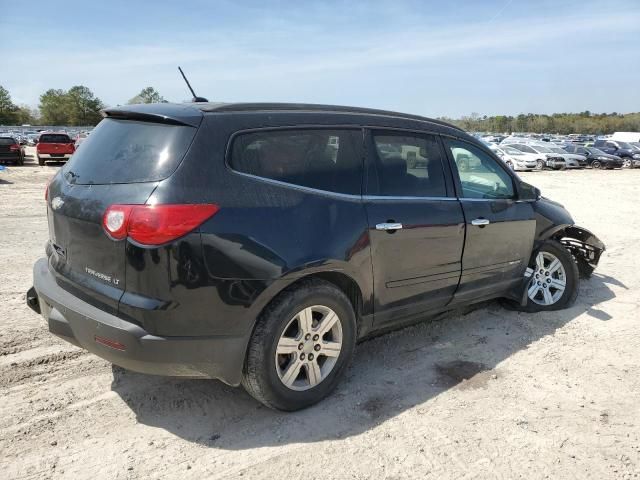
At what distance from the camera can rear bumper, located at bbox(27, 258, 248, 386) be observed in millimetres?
2631

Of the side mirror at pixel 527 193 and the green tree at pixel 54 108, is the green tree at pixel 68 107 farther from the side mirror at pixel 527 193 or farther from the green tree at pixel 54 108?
the side mirror at pixel 527 193

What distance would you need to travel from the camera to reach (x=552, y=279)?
5.12 m

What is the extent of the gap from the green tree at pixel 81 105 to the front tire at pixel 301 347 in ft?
404

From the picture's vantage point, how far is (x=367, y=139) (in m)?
3.47

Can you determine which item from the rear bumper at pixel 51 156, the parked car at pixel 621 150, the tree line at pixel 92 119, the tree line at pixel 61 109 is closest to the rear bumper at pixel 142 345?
the rear bumper at pixel 51 156

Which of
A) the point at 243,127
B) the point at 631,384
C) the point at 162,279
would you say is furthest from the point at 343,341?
the point at 631,384

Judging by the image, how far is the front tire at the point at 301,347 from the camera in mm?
2889

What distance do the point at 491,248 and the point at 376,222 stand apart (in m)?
1.42

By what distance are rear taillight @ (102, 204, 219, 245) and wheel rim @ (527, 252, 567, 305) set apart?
3.58 metres

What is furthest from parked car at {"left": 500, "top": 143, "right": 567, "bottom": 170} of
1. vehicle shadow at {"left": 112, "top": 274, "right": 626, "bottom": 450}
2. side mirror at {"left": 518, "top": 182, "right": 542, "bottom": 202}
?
vehicle shadow at {"left": 112, "top": 274, "right": 626, "bottom": 450}

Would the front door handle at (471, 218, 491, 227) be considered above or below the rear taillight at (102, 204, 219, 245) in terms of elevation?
below

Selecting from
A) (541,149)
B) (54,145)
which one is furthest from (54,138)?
(541,149)

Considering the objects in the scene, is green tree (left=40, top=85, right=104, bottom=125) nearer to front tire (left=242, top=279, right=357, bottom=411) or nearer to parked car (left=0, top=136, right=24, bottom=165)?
parked car (left=0, top=136, right=24, bottom=165)

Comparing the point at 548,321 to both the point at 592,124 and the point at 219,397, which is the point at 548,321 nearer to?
the point at 219,397
